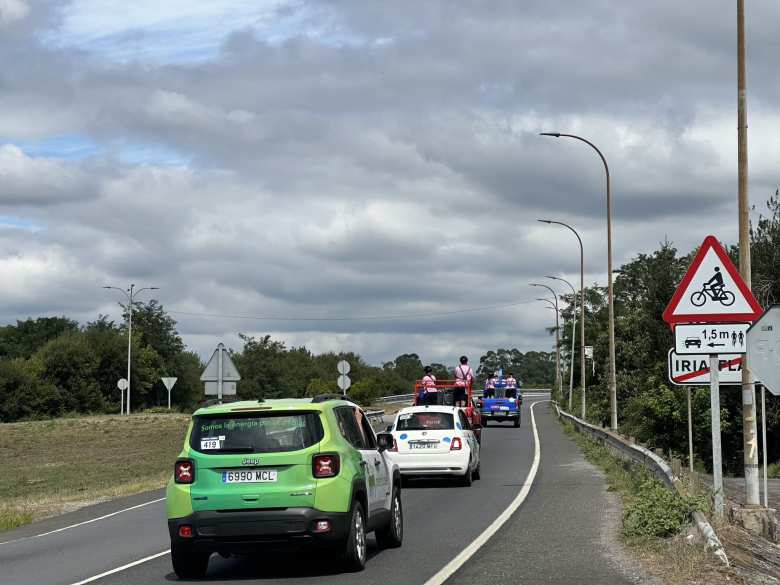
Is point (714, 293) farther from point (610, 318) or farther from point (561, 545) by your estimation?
point (610, 318)

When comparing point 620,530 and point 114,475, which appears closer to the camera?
point 620,530

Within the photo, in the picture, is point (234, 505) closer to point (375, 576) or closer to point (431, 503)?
point (375, 576)

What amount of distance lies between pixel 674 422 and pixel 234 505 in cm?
3395

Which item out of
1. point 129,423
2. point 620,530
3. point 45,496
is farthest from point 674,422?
point 129,423

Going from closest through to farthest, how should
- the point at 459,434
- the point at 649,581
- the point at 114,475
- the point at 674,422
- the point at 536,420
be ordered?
the point at 649,581 < the point at 459,434 < the point at 114,475 < the point at 674,422 < the point at 536,420

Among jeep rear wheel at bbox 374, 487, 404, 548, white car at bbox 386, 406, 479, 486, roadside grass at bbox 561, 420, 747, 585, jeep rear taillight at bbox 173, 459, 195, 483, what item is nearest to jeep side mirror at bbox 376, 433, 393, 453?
jeep rear wheel at bbox 374, 487, 404, 548

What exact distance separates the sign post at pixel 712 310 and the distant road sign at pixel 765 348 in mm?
294

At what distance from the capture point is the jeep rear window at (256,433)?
12.3m

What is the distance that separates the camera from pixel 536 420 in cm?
6725

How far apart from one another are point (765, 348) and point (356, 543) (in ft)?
16.8

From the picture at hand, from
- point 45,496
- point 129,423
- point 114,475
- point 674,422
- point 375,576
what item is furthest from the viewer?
point 129,423

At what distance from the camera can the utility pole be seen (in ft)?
50.7

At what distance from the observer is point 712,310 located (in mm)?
14312

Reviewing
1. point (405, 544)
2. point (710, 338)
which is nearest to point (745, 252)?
point (710, 338)
